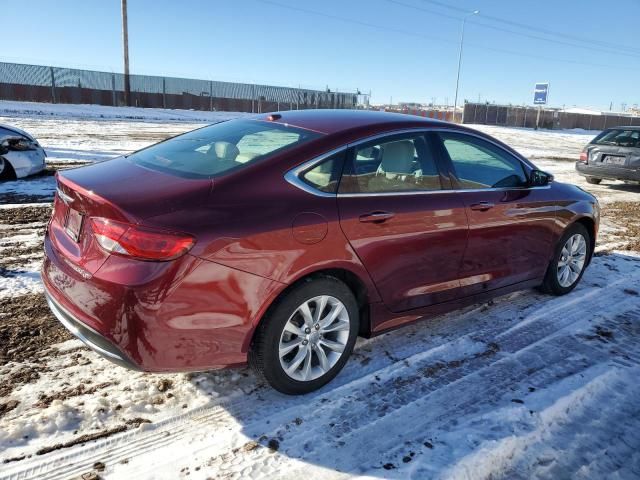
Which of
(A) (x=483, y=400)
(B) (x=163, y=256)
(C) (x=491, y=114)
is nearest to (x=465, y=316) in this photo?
(A) (x=483, y=400)

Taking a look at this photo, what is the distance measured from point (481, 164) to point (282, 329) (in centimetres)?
234

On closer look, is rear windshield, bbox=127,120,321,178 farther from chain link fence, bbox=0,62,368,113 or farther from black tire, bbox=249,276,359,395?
chain link fence, bbox=0,62,368,113

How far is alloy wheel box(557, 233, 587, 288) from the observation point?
15.4ft

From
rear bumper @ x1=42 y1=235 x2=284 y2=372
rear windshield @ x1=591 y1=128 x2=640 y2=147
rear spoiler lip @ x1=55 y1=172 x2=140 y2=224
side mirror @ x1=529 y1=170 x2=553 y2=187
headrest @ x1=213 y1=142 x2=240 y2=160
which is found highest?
rear windshield @ x1=591 y1=128 x2=640 y2=147

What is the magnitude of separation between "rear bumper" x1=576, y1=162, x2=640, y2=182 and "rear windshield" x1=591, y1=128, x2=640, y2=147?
0.56 meters

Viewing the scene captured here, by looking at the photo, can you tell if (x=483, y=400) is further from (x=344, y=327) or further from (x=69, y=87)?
(x=69, y=87)

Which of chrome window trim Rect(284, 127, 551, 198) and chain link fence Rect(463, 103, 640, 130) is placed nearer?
chrome window trim Rect(284, 127, 551, 198)

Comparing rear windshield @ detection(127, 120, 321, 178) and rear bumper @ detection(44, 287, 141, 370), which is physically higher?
rear windshield @ detection(127, 120, 321, 178)

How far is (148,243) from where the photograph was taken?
240cm

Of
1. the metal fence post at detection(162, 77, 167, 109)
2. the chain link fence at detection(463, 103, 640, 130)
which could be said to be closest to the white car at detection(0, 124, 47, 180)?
the metal fence post at detection(162, 77, 167, 109)

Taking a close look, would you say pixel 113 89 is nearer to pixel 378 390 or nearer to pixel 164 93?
pixel 164 93

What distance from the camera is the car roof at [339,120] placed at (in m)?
3.32

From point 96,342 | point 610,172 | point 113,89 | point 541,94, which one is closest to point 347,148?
point 96,342

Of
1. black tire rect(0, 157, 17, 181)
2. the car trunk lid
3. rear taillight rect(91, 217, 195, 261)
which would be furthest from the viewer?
black tire rect(0, 157, 17, 181)
